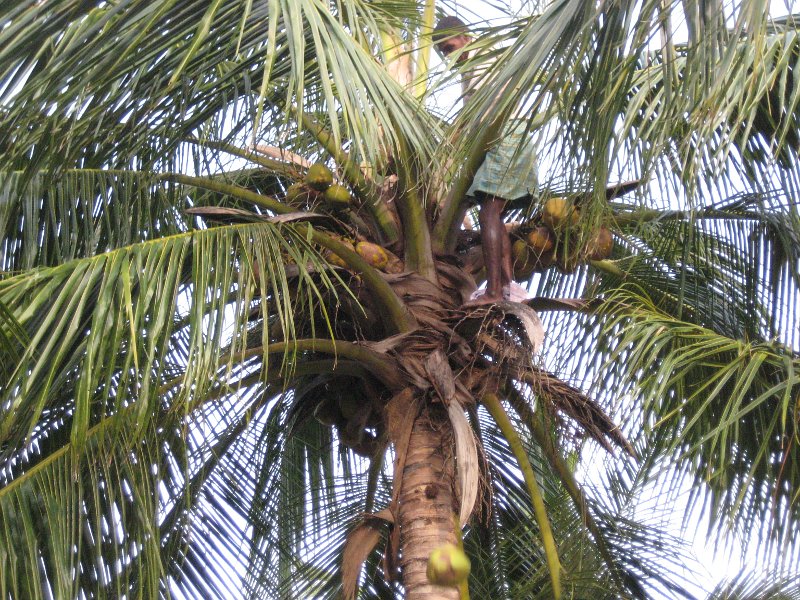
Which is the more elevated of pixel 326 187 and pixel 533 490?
pixel 326 187

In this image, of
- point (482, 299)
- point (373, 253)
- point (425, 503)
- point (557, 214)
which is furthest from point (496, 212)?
point (425, 503)

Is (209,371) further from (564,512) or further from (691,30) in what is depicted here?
(564,512)

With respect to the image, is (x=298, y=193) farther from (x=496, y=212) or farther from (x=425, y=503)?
(x=425, y=503)

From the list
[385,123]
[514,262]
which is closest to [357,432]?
[514,262]

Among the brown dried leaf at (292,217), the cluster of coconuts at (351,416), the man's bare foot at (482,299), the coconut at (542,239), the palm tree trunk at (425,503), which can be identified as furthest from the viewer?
the cluster of coconuts at (351,416)

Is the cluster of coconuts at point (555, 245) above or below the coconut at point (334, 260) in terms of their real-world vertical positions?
above

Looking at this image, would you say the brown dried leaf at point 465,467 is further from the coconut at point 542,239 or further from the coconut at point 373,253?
the coconut at point 542,239

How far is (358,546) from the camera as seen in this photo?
13.8 feet

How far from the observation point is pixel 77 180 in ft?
A: 15.2

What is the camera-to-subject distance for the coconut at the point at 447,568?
386 cm

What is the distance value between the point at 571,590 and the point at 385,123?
223cm

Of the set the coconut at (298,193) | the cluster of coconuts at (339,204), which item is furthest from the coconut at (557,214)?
the coconut at (298,193)

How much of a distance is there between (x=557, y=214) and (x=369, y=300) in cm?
81

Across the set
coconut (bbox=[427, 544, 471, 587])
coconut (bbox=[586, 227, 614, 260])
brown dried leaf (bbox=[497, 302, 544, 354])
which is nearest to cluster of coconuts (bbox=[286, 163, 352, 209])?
brown dried leaf (bbox=[497, 302, 544, 354])
